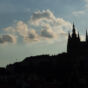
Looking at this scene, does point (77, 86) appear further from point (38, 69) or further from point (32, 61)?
point (32, 61)

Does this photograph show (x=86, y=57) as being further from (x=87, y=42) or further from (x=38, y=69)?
(x=38, y=69)

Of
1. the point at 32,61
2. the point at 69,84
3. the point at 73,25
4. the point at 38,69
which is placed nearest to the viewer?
the point at 69,84

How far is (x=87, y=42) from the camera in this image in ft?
462

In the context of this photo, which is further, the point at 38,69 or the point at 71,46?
the point at 38,69

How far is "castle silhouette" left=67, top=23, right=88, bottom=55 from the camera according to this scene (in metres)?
133

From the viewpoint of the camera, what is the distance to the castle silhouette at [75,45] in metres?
133

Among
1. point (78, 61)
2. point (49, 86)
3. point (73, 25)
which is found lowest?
point (49, 86)

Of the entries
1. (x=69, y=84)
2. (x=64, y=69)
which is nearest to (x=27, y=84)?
(x=69, y=84)

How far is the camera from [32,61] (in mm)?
199125

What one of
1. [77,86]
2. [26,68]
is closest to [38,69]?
[26,68]

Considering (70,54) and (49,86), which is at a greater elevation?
(70,54)

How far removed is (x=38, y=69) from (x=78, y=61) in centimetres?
2933

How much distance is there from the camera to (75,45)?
134 m

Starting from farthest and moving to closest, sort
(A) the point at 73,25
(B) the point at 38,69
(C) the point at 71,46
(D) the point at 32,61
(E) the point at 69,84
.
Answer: (D) the point at 32,61, (B) the point at 38,69, (A) the point at 73,25, (C) the point at 71,46, (E) the point at 69,84
